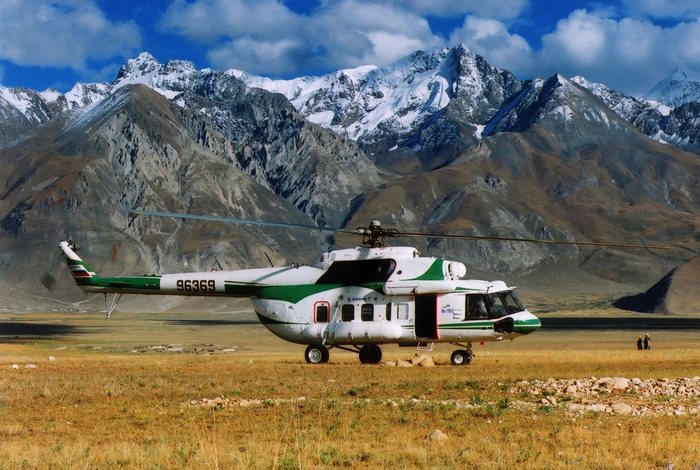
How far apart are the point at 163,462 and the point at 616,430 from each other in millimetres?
7974

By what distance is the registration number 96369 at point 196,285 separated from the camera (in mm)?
37000

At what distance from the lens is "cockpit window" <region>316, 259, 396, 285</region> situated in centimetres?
3469

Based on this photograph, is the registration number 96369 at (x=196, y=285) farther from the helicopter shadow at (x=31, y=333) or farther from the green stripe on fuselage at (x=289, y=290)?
the helicopter shadow at (x=31, y=333)

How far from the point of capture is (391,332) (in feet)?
113

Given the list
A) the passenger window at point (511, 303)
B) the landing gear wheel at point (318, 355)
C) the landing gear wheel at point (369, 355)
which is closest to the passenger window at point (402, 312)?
the landing gear wheel at point (369, 355)

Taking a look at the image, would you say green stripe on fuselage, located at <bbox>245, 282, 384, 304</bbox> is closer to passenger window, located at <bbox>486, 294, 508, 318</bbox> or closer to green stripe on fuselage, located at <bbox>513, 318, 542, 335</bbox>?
passenger window, located at <bbox>486, 294, 508, 318</bbox>

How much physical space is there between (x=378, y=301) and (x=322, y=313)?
2.37m

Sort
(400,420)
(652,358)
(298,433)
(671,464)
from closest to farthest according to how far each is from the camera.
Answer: (671,464), (298,433), (400,420), (652,358)

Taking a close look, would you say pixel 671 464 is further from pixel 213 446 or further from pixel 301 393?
pixel 301 393

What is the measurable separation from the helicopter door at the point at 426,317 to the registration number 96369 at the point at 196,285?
866 cm

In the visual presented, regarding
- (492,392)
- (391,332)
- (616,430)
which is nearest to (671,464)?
(616,430)

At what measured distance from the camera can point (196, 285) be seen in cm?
3722

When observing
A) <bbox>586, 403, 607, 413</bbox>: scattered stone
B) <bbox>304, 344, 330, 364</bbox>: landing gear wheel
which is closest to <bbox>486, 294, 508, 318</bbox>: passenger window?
<bbox>304, 344, 330, 364</bbox>: landing gear wheel

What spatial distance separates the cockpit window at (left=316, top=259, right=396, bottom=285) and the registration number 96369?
462 cm
